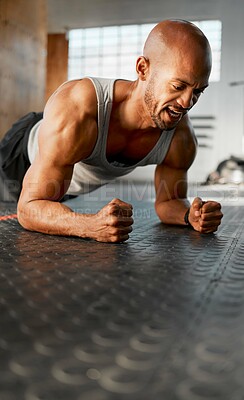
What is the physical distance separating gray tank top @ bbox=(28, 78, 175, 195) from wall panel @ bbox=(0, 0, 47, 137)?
70.9 inches

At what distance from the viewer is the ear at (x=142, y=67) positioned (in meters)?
1.47

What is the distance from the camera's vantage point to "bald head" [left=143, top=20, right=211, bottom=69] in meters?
1.35

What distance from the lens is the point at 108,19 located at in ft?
26.7

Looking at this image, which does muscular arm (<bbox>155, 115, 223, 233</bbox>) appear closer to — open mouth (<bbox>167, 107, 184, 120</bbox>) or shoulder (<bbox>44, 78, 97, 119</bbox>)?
open mouth (<bbox>167, 107, 184, 120</bbox>)

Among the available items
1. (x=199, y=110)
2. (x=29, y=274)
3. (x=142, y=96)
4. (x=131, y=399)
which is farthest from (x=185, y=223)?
(x=199, y=110)

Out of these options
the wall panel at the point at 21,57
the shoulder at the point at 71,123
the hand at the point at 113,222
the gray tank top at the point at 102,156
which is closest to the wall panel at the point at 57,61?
the wall panel at the point at 21,57

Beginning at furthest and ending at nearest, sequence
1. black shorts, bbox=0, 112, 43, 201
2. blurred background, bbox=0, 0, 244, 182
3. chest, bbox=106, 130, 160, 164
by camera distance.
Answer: blurred background, bbox=0, 0, 244, 182
black shorts, bbox=0, 112, 43, 201
chest, bbox=106, 130, 160, 164

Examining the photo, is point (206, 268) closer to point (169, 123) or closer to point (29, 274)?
point (29, 274)

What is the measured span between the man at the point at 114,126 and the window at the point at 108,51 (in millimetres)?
6879

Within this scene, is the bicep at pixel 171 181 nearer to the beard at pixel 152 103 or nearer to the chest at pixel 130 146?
the chest at pixel 130 146

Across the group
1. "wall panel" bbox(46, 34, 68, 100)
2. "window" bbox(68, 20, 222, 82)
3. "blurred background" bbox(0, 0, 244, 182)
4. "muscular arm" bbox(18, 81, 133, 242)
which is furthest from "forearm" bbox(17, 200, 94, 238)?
"wall panel" bbox(46, 34, 68, 100)

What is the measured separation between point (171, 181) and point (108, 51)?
7.24m

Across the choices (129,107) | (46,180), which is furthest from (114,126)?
(46,180)

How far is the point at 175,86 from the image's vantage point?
4.51ft
